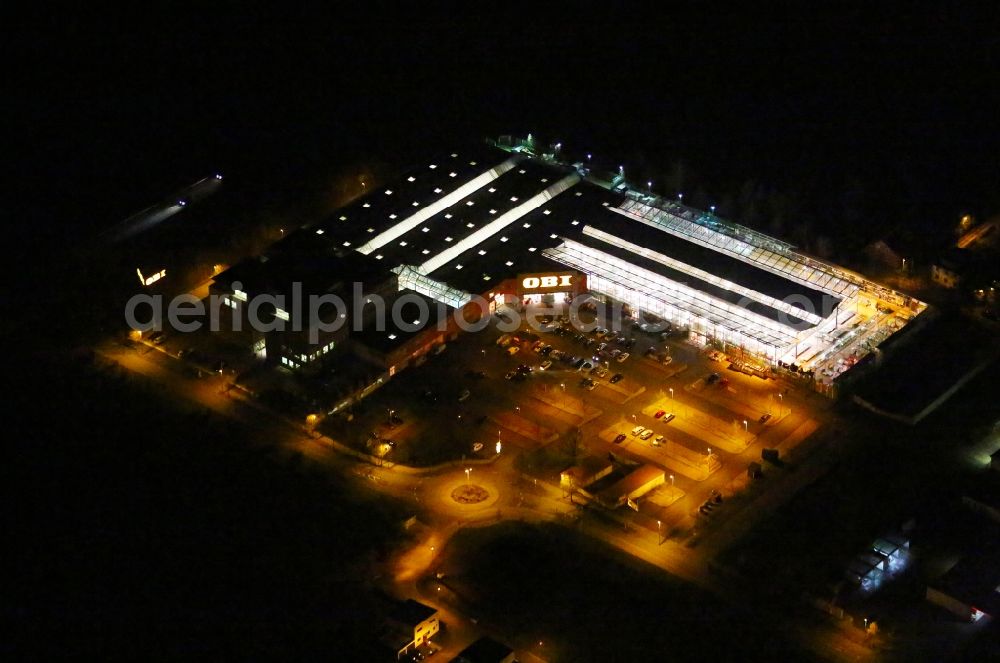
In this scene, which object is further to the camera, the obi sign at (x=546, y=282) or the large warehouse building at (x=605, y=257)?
the obi sign at (x=546, y=282)

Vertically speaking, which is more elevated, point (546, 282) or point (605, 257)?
point (605, 257)

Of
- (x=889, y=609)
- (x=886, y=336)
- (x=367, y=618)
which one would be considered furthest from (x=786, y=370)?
(x=367, y=618)

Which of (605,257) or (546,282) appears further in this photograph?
(605,257)

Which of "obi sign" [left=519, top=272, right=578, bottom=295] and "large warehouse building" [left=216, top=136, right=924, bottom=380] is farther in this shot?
"obi sign" [left=519, top=272, right=578, bottom=295]
